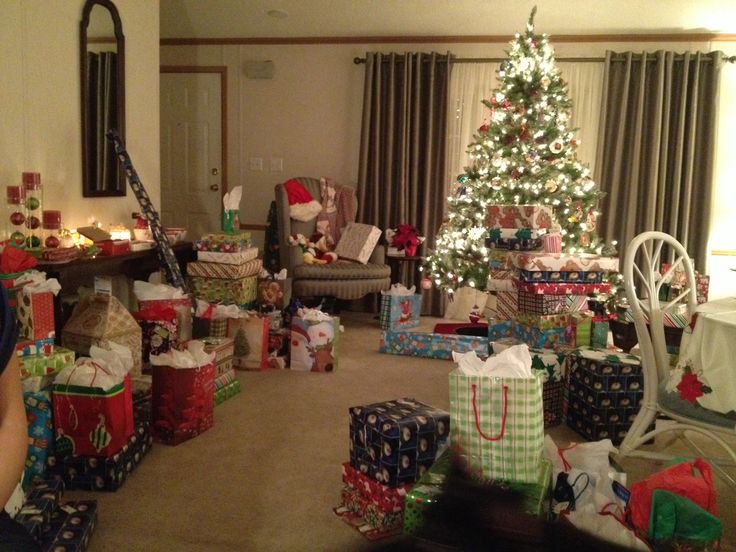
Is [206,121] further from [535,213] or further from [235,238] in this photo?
[535,213]

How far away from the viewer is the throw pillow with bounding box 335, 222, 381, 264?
521 centimetres

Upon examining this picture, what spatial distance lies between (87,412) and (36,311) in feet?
1.79

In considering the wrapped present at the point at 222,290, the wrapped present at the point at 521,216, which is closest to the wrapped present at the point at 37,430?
the wrapped present at the point at 222,290

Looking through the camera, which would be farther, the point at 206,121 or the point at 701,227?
the point at 206,121

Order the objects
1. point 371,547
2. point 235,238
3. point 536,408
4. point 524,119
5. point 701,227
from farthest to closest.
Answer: point 701,227
point 524,119
point 235,238
point 536,408
point 371,547

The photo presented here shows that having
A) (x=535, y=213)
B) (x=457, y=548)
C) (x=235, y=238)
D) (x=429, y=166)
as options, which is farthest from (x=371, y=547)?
(x=429, y=166)

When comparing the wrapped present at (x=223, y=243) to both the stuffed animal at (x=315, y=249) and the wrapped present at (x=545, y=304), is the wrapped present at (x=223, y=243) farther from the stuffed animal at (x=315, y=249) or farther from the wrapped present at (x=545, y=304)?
the wrapped present at (x=545, y=304)

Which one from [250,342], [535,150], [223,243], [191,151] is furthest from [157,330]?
[191,151]

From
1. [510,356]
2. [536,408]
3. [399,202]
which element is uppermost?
[399,202]

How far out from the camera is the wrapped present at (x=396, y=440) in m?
2.00

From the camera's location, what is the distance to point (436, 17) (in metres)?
5.37

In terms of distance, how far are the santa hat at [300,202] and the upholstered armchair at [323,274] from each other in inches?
5.8

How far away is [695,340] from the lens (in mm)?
2016

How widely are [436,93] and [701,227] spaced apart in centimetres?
243
